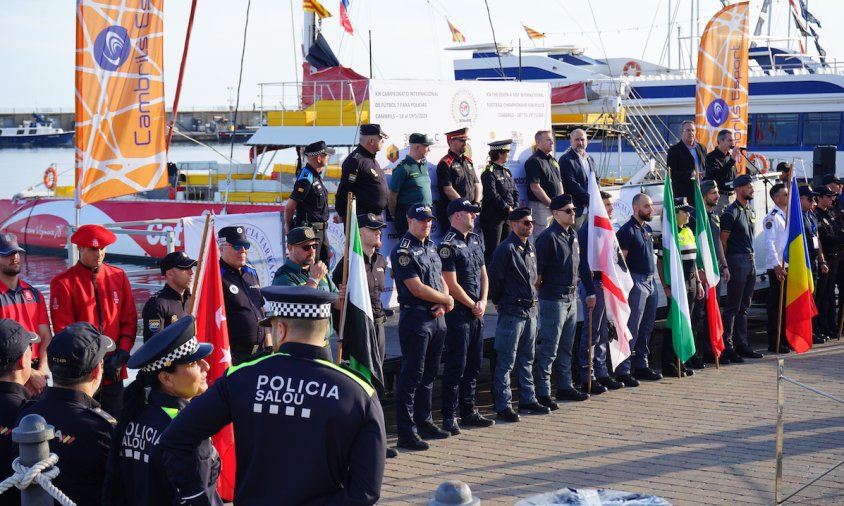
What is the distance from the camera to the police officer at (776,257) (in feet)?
43.9

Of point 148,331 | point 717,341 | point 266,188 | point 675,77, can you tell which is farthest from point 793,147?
point 148,331

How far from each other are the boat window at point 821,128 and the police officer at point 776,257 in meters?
18.4

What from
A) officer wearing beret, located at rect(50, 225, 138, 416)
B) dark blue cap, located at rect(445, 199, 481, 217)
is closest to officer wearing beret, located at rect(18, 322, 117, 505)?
officer wearing beret, located at rect(50, 225, 138, 416)

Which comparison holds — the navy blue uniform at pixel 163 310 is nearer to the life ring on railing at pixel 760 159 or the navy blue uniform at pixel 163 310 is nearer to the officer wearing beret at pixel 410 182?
the officer wearing beret at pixel 410 182

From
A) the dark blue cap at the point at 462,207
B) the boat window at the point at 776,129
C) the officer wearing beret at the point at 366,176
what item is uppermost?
the boat window at the point at 776,129

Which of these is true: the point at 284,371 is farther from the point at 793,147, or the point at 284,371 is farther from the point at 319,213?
the point at 793,147

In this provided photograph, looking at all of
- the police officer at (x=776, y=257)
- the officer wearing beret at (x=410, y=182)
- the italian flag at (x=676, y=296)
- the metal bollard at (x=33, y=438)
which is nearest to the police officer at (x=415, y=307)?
the officer wearing beret at (x=410, y=182)

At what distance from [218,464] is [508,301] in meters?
5.88

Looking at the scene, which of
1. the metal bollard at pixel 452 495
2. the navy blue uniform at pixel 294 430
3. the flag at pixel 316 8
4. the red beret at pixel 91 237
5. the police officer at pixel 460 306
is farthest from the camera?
the flag at pixel 316 8

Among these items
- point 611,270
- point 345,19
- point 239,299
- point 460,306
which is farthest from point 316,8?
point 239,299

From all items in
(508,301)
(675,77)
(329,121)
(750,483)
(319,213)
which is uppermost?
(675,77)

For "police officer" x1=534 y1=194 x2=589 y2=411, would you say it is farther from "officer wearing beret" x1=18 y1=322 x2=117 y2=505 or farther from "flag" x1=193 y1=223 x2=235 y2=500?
"officer wearing beret" x1=18 y1=322 x2=117 y2=505

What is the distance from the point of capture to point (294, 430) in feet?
12.5

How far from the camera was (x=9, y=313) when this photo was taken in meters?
7.24
